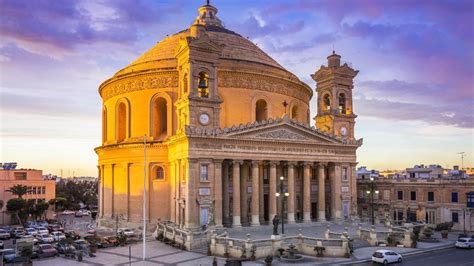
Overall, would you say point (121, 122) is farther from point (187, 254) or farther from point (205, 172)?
point (187, 254)

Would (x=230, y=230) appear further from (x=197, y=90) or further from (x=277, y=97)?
(x=277, y=97)

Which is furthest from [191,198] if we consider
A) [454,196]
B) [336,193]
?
[454,196]

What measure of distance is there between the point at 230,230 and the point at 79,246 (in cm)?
1383

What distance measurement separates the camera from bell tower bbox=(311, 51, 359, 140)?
183ft

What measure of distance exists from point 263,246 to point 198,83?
61.1 ft

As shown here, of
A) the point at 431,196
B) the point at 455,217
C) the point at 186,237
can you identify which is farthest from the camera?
the point at 431,196

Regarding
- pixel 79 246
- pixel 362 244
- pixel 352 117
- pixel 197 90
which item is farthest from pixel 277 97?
pixel 79 246

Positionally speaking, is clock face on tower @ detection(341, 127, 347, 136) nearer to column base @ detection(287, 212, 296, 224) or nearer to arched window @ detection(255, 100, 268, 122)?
arched window @ detection(255, 100, 268, 122)

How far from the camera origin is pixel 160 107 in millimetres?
53625

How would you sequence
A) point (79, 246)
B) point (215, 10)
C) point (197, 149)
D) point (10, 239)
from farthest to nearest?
1. point (215, 10)
2. point (10, 239)
3. point (197, 149)
4. point (79, 246)

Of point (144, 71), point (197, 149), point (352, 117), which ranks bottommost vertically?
point (197, 149)

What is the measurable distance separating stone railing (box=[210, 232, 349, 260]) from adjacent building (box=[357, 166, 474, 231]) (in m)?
15.8

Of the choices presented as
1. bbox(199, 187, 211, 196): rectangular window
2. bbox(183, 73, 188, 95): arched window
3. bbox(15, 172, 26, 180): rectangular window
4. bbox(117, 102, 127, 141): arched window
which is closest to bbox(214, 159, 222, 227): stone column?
bbox(199, 187, 211, 196): rectangular window

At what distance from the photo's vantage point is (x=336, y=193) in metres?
51.8
